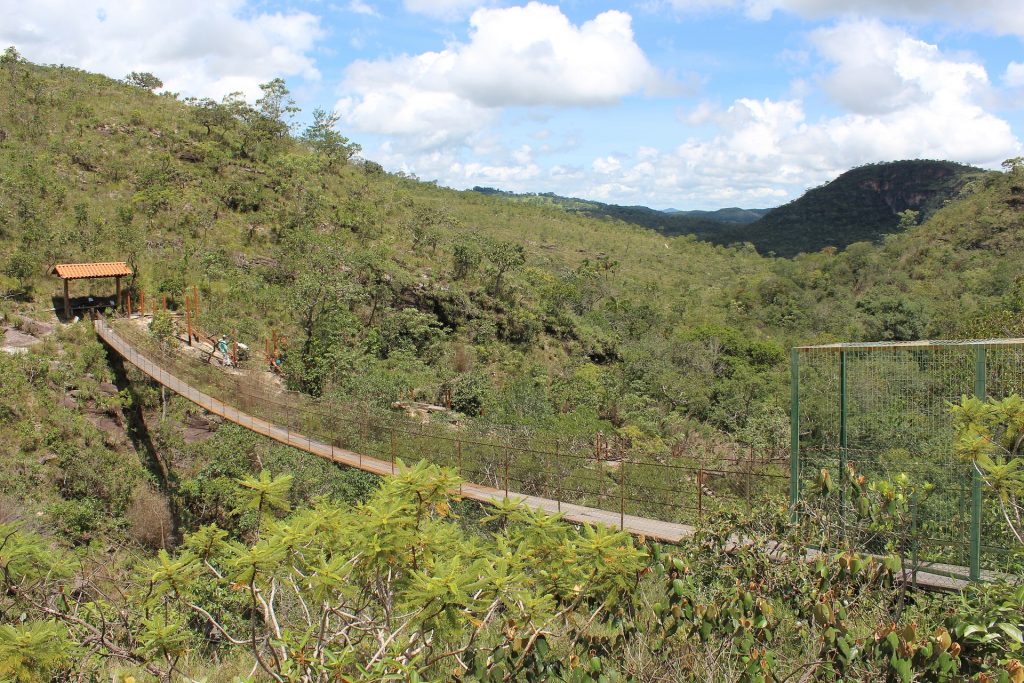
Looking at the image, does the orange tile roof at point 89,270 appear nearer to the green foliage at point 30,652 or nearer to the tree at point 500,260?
the tree at point 500,260

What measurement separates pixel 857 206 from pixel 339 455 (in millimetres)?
77235

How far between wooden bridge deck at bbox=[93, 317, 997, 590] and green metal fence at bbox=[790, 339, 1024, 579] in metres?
2.08

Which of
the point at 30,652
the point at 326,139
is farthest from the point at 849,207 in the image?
the point at 30,652

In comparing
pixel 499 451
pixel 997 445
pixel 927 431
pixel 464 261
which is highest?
pixel 464 261

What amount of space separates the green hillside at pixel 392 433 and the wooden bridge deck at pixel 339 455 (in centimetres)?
36

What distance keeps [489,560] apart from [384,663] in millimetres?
866

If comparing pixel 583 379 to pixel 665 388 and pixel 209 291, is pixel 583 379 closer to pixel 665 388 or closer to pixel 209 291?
pixel 665 388

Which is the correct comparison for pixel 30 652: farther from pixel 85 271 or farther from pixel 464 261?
pixel 464 261

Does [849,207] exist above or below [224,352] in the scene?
above

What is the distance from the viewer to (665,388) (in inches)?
801

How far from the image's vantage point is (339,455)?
1205 cm

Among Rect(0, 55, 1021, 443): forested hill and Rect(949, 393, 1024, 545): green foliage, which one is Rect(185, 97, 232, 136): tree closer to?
Rect(0, 55, 1021, 443): forested hill

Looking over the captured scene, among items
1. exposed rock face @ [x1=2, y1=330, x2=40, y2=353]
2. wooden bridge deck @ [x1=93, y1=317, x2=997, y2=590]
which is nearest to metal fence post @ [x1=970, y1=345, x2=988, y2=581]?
wooden bridge deck @ [x1=93, y1=317, x2=997, y2=590]

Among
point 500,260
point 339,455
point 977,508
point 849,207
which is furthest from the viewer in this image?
point 849,207
